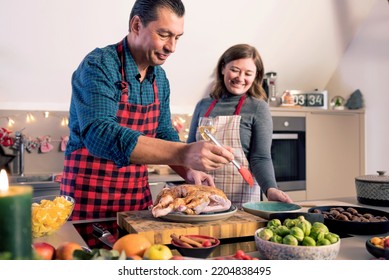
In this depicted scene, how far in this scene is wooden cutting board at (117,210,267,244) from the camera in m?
0.85

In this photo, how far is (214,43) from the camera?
98.7 inches

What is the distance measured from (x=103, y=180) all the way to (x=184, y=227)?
0.42 m

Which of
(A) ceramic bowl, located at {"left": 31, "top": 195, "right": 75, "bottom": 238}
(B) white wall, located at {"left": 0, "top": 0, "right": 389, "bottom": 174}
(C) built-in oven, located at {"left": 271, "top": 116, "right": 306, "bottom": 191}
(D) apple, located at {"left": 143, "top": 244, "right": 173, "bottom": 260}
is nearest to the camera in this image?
(D) apple, located at {"left": 143, "top": 244, "right": 173, "bottom": 260}

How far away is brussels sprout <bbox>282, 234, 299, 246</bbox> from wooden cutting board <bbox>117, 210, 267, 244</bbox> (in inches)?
8.4

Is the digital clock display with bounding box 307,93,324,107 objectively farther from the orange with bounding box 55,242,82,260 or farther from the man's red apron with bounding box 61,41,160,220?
the orange with bounding box 55,242,82,260

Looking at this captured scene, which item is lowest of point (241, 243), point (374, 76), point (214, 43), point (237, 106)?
point (241, 243)

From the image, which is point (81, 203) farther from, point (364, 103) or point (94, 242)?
point (364, 103)

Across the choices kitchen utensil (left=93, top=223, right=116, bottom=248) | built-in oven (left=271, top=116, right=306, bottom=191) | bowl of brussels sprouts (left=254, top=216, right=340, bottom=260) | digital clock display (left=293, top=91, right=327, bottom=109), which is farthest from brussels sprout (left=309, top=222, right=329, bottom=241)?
digital clock display (left=293, top=91, right=327, bottom=109)

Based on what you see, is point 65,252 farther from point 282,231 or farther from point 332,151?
point 332,151

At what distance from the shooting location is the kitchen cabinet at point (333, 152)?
9.29 ft

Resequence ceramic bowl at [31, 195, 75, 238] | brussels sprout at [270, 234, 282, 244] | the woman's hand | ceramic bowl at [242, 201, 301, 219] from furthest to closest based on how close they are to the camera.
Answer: the woman's hand
ceramic bowl at [242, 201, 301, 219]
ceramic bowl at [31, 195, 75, 238]
brussels sprout at [270, 234, 282, 244]

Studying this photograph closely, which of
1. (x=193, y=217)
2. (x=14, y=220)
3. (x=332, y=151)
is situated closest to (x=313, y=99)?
(x=332, y=151)
